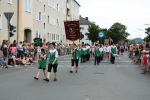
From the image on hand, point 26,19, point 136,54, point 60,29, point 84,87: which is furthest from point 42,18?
point 84,87

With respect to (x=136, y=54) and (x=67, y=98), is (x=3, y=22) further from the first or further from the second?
(x=67, y=98)

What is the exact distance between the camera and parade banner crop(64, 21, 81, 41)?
2134cm

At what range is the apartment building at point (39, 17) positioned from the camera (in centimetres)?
3725

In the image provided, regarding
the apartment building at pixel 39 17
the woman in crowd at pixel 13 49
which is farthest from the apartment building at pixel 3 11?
the woman in crowd at pixel 13 49

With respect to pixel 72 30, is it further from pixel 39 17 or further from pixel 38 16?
pixel 39 17

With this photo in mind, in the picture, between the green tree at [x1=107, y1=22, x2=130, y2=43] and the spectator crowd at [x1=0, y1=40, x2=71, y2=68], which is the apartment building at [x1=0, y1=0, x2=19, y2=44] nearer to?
the spectator crowd at [x1=0, y1=40, x2=71, y2=68]

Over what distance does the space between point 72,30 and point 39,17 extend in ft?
88.2

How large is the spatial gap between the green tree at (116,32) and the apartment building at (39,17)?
74099 millimetres

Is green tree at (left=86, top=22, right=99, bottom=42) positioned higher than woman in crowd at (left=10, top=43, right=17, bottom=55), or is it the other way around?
green tree at (left=86, top=22, right=99, bottom=42)

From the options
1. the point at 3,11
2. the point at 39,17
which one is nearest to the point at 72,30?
the point at 3,11

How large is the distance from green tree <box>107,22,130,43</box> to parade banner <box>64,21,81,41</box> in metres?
123

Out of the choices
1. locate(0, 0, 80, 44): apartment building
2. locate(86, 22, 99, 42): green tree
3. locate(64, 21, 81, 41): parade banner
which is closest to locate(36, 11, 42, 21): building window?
locate(0, 0, 80, 44): apartment building

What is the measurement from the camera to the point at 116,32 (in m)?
151

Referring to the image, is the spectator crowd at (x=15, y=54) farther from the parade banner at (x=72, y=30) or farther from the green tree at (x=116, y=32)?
the green tree at (x=116, y=32)
